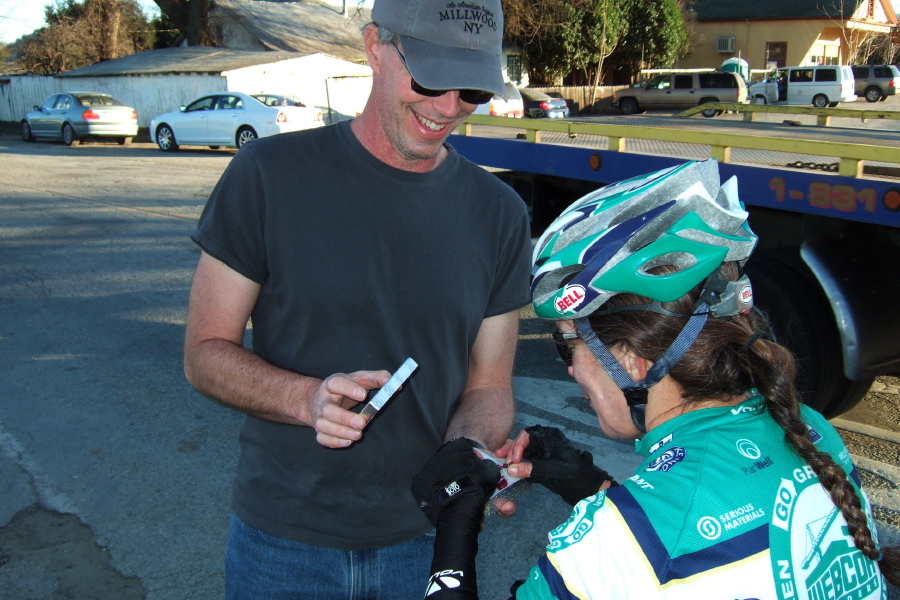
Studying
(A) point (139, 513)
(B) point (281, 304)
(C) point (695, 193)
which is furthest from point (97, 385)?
(C) point (695, 193)

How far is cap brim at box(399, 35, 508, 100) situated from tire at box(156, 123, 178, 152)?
20.4 m

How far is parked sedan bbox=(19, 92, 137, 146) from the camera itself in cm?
2267

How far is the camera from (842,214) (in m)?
4.03

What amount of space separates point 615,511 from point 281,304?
1048 mm

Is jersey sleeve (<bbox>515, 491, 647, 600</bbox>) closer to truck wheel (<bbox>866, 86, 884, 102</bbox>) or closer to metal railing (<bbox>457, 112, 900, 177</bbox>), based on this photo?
metal railing (<bbox>457, 112, 900, 177</bbox>)

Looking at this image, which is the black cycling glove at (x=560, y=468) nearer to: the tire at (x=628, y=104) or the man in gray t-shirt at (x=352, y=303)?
the man in gray t-shirt at (x=352, y=303)

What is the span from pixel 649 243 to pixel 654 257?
0.04 m

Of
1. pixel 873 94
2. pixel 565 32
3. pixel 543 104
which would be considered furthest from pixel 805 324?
pixel 873 94

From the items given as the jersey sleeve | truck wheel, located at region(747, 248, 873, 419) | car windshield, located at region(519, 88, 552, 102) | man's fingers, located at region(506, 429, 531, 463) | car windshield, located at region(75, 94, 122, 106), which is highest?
car windshield, located at region(75, 94, 122, 106)

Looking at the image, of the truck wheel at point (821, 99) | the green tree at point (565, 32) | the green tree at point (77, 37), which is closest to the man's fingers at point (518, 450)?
the green tree at point (565, 32)

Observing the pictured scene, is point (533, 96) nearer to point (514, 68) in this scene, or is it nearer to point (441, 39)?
point (514, 68)

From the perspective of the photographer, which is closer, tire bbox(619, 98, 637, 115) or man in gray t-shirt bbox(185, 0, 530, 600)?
man in gray t-shirt bbox(185, 0, 530, 600)

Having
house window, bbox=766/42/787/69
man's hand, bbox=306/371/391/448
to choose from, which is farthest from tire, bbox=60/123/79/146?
house window, bbox=766/42/787/69

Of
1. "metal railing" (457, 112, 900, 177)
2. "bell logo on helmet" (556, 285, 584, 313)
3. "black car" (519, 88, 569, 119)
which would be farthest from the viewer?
"black car" (519, 88, 569, 119)
